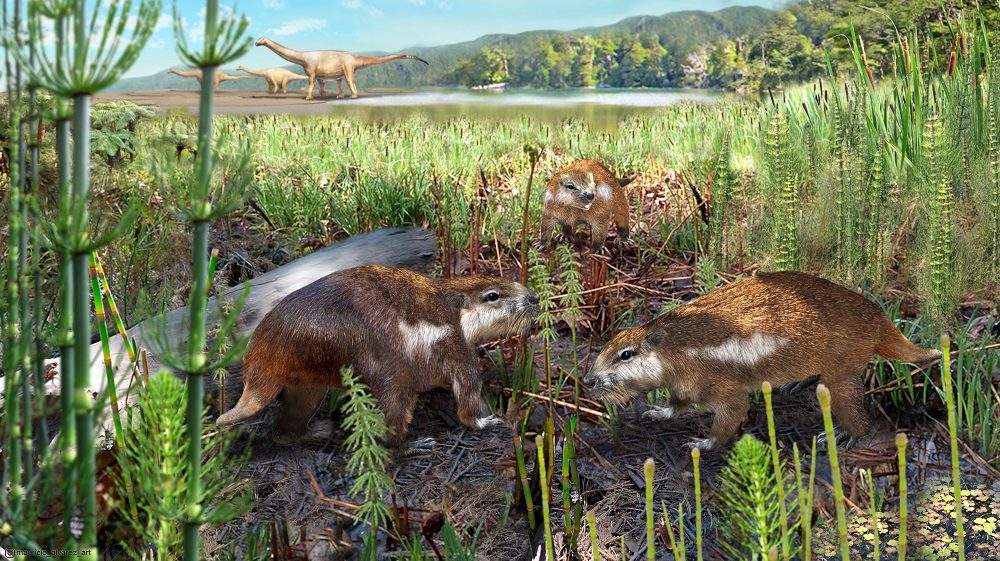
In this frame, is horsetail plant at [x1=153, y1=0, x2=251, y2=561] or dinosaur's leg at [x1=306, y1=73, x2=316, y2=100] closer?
horsetail plant at [x1=153, y1=0, x2=251, y2=561]

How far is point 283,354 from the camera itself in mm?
2785

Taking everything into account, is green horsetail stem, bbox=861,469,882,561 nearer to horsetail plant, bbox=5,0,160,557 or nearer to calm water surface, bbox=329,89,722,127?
horsetail plant, bbox=5,0,160,557

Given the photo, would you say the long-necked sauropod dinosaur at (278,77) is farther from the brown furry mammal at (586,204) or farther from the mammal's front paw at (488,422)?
the mammal's front paw at (488,422)

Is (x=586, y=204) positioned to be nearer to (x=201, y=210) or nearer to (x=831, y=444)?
(x=831, y=444)

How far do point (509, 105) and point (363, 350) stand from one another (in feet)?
43.0

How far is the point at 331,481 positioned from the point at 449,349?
1.89 feet

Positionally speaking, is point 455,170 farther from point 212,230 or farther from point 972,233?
point 972,233

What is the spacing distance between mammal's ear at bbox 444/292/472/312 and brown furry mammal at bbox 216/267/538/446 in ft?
0.19

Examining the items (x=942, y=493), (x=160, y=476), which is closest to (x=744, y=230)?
(x=942, y=493)

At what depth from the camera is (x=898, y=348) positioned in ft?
9.92

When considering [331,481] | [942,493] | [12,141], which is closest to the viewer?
[12,141]

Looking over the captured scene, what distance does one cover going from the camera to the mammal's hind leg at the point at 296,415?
300 cm

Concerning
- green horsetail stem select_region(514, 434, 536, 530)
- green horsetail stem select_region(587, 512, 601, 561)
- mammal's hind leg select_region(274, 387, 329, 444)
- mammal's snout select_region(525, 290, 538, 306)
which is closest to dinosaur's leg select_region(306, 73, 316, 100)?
mammal's snout select_region(525, 290, 538, 306)

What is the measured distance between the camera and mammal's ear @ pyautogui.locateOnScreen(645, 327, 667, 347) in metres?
2.97
